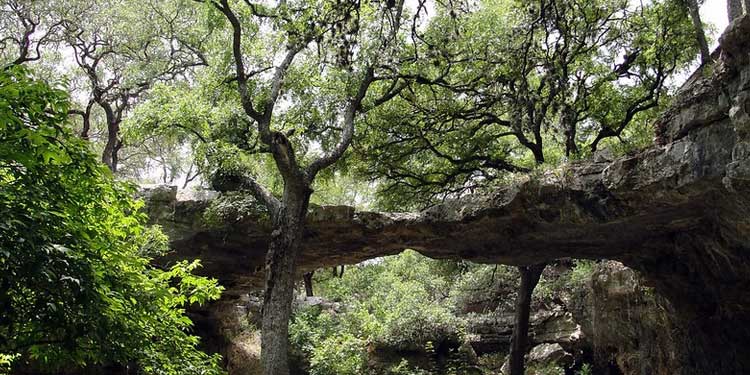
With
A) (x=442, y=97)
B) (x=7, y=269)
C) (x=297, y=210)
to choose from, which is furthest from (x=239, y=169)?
(x=7, y=269)

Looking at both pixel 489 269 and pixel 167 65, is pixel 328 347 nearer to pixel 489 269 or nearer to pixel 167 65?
pixel 489 269

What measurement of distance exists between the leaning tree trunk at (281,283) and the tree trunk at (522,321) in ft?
18.9

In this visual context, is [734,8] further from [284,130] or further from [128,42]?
[128,42]

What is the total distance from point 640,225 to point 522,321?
4.43 metres

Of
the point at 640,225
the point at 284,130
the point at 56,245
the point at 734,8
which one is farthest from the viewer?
the point at 284,130

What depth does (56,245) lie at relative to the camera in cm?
312

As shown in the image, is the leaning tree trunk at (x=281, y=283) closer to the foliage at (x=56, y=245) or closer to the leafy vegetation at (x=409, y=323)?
the foliage at (x=56, y=245)

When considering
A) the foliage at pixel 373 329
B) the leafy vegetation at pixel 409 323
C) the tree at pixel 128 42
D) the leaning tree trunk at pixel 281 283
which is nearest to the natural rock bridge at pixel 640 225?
the leaning tree trunk at pixel 281 283

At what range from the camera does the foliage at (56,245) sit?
3.02 m

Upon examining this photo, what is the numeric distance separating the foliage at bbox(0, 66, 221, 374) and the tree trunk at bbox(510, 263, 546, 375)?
9388mm

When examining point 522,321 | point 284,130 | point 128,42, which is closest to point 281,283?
point 284,130

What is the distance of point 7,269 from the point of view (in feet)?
9.78

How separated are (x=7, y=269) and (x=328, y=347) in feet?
39.2

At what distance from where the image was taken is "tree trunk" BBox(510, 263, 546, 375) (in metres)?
11.9
